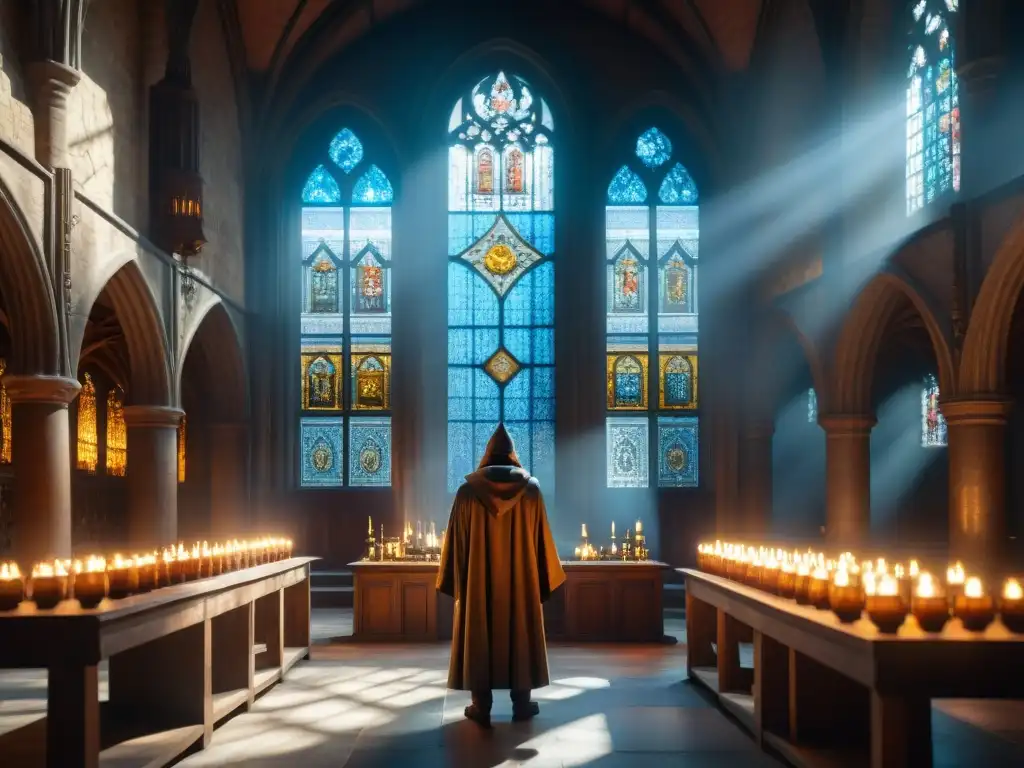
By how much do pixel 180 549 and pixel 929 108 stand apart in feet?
35.3

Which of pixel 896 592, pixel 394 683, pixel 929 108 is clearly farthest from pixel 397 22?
pixel 896 592

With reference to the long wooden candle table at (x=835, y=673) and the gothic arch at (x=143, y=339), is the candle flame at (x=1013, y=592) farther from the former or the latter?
the gothic arch at (x=143, y=339)

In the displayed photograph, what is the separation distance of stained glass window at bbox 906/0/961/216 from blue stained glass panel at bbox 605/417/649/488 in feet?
20.8

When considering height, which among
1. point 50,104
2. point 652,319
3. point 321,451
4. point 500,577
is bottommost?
point 500,577

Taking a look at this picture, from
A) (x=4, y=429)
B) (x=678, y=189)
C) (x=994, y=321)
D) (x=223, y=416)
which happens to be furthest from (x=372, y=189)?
(x=994, y=321)

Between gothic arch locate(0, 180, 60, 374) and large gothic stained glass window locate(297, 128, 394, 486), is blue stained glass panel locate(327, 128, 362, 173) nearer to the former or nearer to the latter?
large gothic stained glass window locate(297, 128, 394, 486)

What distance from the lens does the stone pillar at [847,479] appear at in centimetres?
1524

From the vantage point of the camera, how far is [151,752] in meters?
6.88

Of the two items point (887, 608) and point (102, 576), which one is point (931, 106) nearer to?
point (887, 608)

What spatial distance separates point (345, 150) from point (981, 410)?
12006 mm

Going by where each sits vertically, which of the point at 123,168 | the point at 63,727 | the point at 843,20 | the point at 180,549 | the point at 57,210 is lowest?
the point at 63,727

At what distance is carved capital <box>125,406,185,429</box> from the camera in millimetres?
14414

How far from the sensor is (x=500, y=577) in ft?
27.4

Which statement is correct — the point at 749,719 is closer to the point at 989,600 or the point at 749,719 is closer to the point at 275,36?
the point at 989,600
